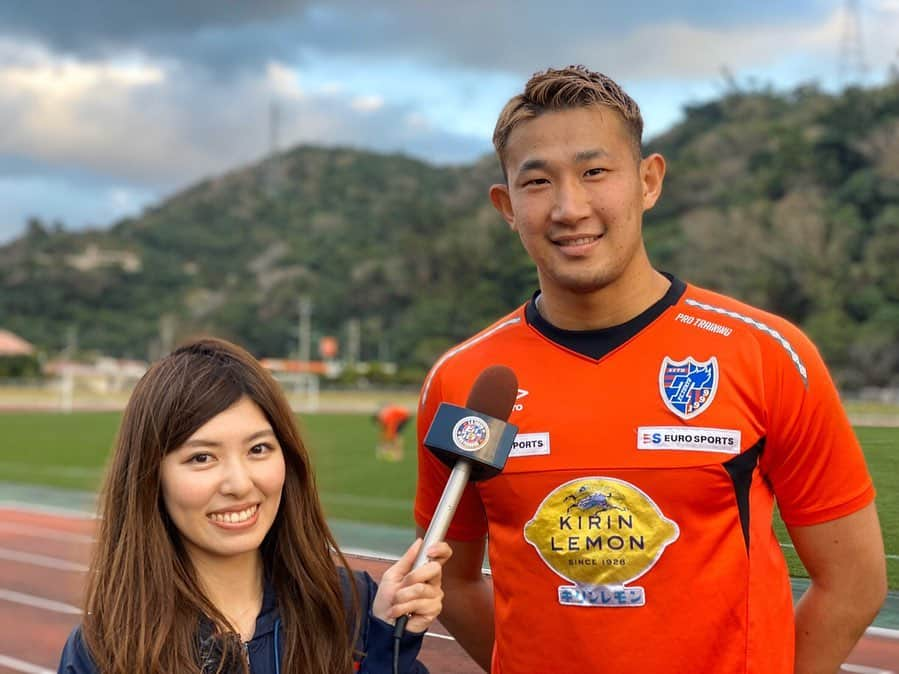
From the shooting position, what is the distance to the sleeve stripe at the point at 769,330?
1808 mm

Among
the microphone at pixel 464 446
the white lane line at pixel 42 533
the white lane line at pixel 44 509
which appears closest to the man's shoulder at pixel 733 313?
the microphone at pixel 464 446

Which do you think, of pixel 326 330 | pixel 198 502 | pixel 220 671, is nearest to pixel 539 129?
pixel 198 502

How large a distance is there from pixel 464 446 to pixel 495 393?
160 mm

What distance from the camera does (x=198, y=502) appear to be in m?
1.83

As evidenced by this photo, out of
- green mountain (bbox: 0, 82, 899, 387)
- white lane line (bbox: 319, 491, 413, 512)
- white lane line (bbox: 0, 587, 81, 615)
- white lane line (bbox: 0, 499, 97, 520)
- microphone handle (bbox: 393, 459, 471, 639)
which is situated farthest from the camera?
green mountain (bbox: 0, 82, 899, 387)

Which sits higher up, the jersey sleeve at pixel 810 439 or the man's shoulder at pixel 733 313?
the man's shoulder at pixel 733 313

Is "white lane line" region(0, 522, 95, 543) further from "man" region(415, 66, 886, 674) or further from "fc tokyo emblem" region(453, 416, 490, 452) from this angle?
"fc tokyo emblem" region(453, 416, 490, 452)

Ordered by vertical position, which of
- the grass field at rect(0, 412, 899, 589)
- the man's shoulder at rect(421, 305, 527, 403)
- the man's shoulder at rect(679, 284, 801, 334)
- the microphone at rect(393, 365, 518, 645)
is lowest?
the grass field at rect(0, 412, 899, 589)

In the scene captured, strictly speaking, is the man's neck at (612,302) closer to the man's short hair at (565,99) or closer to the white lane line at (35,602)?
the man's short hair at (565,99)

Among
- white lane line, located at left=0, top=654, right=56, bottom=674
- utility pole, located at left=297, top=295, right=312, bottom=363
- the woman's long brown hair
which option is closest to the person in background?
white lane line, located at left=0, top=654, right=56, bottom=674

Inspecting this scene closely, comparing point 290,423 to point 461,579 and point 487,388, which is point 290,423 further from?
point 461,579

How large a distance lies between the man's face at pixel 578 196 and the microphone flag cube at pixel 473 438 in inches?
13.5

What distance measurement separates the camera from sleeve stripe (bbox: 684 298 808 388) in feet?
5.93

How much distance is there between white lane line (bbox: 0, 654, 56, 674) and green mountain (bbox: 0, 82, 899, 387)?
123 inches
